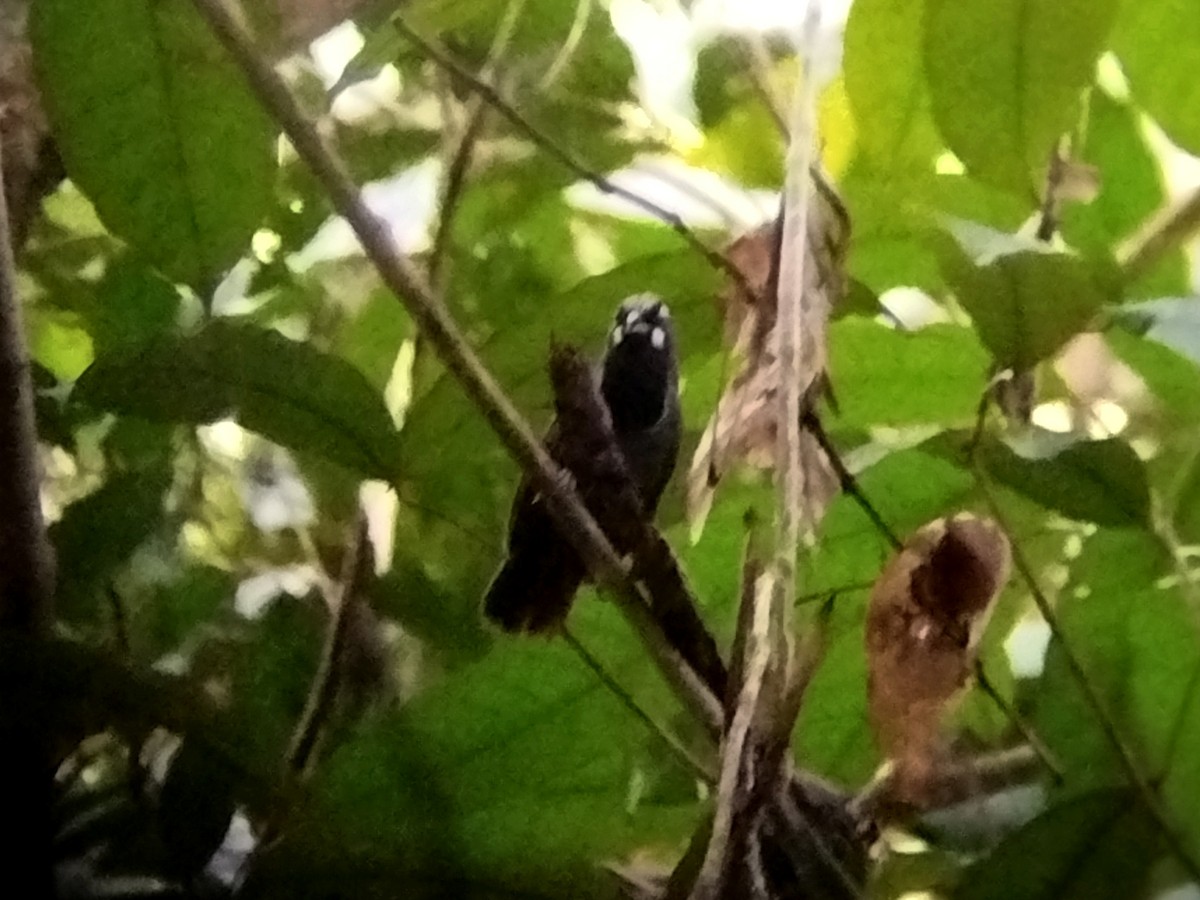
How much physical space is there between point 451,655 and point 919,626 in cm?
25

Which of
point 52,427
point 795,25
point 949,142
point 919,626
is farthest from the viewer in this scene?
point 795,25

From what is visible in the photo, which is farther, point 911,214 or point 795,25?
point 795,25

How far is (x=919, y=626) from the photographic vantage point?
1.37 feet

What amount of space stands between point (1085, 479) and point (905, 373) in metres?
0.11

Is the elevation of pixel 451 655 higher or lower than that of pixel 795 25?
lower

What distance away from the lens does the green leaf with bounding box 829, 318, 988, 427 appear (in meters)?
0.56

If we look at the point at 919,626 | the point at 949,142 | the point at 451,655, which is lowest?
the point at 451,655

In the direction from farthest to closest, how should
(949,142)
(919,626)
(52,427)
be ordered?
(52,427)
(949,142)
(919,626)

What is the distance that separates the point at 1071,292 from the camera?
0.43 metres

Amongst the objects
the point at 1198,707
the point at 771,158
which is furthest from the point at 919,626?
the point at 771,158

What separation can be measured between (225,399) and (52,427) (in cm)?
21

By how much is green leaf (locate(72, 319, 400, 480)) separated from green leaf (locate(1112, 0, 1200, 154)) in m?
0.33

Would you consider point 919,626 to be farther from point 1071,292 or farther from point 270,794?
point 270,794

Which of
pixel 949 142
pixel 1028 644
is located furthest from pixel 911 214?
pixel 1028 644
